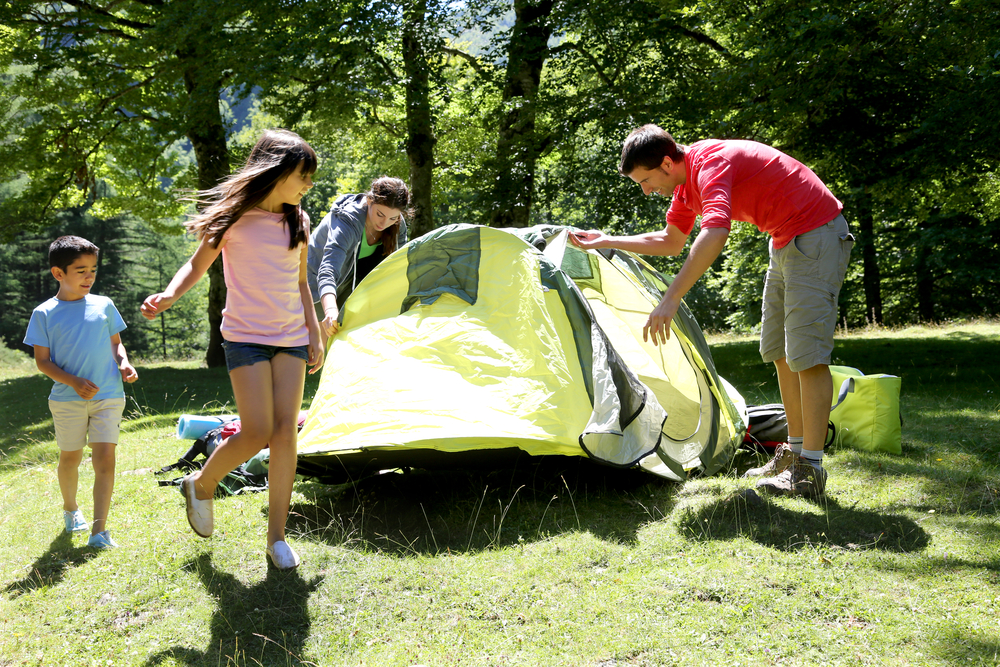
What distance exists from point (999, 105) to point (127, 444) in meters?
8.52

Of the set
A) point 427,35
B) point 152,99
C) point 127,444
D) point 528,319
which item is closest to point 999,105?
point 528,319

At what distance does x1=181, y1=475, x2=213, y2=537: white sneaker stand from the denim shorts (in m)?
0.57

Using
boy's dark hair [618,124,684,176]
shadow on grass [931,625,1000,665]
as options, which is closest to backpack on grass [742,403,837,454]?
boy's dark hair [618,124,684,176]

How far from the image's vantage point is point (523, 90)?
1085 centimetres

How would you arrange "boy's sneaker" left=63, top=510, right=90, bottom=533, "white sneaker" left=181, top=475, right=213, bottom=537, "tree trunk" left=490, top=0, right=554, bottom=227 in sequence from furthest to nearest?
1. "tree trunk" left=490, top=0, right=554, bottom=227
2. "boy's sneaker" left=63, top=510, right=90, bottom=533
3. "white sneaker" left=181, top=475, right=213, bottom=537

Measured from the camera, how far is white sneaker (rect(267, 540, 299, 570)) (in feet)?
9.89

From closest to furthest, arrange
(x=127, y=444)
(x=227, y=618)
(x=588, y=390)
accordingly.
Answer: (x=227, y=618), (x=588, y=390), (x=127, y=444)

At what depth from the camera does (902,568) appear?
2814 millimetres

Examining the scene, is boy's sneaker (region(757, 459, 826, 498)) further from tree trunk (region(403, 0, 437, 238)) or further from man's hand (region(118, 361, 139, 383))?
tree trunk (region(403, 0, 437, 238))

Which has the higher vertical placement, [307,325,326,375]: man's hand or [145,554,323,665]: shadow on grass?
[307,325,326,375]: man's hand

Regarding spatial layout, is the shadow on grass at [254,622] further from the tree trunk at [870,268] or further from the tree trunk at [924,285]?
the tree trunk at [924,285]

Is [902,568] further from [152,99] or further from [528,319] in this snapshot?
[152,99]

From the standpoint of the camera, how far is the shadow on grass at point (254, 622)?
2453mm

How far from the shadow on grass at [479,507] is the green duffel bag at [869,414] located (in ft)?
4.75
